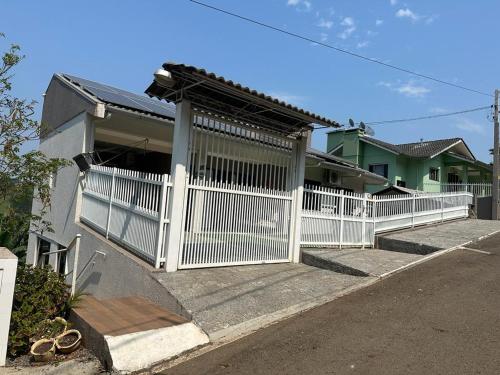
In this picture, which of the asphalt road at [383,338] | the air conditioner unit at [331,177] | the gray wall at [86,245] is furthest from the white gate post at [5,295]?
the air conditioner unit at [331,177]

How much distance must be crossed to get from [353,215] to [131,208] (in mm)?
5885

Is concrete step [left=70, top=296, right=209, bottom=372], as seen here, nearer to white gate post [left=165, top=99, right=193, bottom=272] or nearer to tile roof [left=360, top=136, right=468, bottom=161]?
white gate post [left=165, top=99, right=193, bottom=272]

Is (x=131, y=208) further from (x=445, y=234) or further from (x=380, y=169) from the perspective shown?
(x=380, y=169)

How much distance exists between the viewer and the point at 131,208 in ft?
25.3

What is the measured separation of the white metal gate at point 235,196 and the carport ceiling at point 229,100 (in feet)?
0.74

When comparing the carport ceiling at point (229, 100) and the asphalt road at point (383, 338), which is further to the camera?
the carport ceiling at point (229, 100)

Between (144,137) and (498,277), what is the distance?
380 inches

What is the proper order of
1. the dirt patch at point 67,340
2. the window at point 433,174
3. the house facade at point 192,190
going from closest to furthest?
the dirt patch at point 67,340, the house facade at point 192,190, the window at point 433,174

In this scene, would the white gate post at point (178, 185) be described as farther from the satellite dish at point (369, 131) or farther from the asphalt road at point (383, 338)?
the satellite dish at point (369, 131)

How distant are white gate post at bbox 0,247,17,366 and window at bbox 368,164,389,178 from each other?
25.9 meters

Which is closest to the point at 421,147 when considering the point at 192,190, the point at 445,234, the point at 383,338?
the point at 445,234

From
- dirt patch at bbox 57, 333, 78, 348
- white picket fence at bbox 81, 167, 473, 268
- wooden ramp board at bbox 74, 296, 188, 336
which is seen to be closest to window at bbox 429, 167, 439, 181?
white picket fence at bbox 81, 167, 473, 268

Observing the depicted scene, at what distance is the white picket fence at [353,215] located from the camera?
9609 mm

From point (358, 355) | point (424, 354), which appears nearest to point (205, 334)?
point (358, 355)
